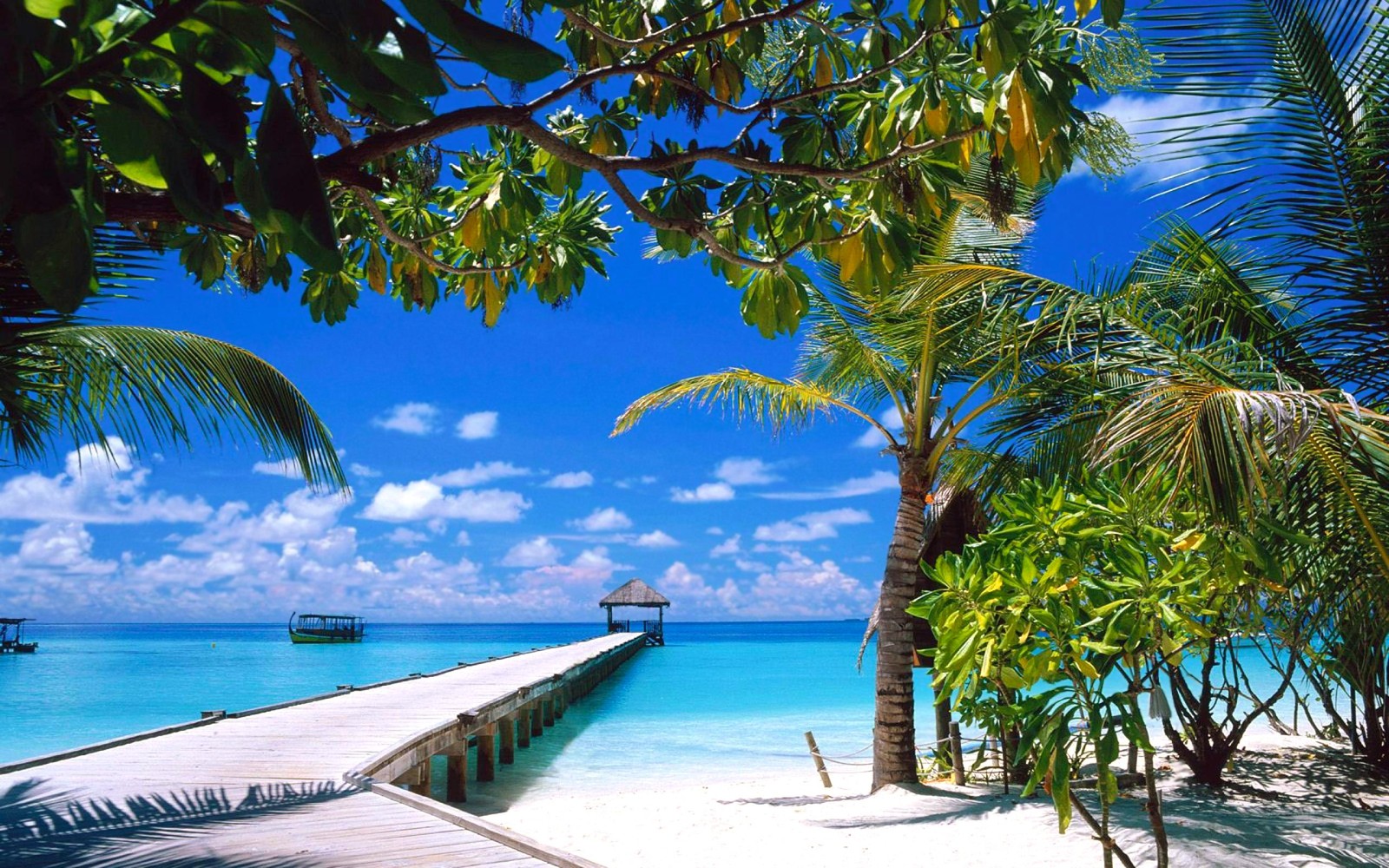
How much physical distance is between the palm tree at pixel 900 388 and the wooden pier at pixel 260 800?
383 cm

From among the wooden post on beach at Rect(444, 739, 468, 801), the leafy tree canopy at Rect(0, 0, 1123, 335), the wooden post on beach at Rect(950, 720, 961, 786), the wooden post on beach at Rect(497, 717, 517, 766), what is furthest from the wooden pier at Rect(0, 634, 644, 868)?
the wooden post on beach at Rect(950, 720, 961, 786)

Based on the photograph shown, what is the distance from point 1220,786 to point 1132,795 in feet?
2.78

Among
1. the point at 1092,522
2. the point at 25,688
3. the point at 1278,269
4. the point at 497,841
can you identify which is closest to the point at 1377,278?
the point at 1278,269

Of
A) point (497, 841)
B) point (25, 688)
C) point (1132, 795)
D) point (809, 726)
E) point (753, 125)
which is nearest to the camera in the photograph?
point (753, 125)

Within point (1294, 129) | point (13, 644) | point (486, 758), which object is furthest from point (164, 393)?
point (13, 644)

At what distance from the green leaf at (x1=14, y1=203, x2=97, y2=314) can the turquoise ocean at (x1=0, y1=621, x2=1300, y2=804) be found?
34.2 ft

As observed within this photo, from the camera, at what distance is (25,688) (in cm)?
2917

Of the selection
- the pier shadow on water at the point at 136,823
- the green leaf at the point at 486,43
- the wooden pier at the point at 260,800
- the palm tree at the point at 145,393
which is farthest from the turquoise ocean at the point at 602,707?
the green leaf at the point at 486,43

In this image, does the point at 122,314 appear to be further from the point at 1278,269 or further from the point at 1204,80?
the point at 1278,269

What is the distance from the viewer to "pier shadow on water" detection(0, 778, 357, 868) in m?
3.85

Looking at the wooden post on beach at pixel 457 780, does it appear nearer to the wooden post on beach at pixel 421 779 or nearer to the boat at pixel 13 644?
the wooden post on beach at pixel 421 779

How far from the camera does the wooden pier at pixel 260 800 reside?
402 cm

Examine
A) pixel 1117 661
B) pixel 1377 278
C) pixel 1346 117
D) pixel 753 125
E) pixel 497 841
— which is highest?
pixel 1346 117

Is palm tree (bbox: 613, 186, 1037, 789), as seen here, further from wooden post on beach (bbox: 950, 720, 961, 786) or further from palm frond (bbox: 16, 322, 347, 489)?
palm frond (bbox: 16, 322, 347, 489)
